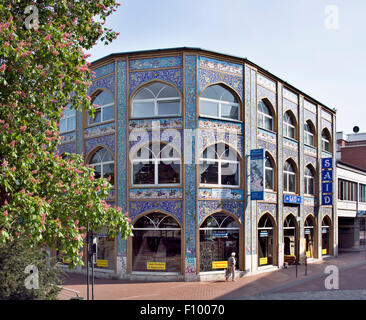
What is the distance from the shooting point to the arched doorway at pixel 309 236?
94.0 feet

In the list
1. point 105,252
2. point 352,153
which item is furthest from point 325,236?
point 352,153

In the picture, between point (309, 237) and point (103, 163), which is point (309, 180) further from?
point (103, 163)

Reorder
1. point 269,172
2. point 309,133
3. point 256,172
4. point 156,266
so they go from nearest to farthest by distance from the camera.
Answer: point 156,266, point 256,172, point 269,172, point 309,133

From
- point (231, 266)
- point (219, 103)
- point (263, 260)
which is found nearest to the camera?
point (231, 266)

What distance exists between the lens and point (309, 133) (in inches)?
1186

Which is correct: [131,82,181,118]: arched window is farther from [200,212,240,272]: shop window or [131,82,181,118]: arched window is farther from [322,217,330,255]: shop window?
[322,217,330,255]: shop window

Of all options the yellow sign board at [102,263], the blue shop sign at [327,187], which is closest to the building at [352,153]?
the blue shop sign at [327,187]

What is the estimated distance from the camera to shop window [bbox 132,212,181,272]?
789 inches

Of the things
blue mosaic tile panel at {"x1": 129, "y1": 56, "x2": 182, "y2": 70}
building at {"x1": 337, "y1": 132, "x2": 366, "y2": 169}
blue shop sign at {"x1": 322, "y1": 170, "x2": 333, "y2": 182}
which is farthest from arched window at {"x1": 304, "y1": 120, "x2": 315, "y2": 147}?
building at {"x1": 337, "y1": 132, "x2": 366, "y2": 169}

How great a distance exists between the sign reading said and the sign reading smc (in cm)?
1044

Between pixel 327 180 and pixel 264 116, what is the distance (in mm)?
9088

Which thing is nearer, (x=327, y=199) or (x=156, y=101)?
(x=156, y=101)

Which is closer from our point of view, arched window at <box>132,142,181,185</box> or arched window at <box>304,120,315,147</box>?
arched window at <box>132,142,181,185</box>

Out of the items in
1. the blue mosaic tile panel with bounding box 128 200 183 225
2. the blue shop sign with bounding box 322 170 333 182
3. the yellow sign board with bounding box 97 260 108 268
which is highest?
the blue shop sign with bounding box 322 170 333 182
